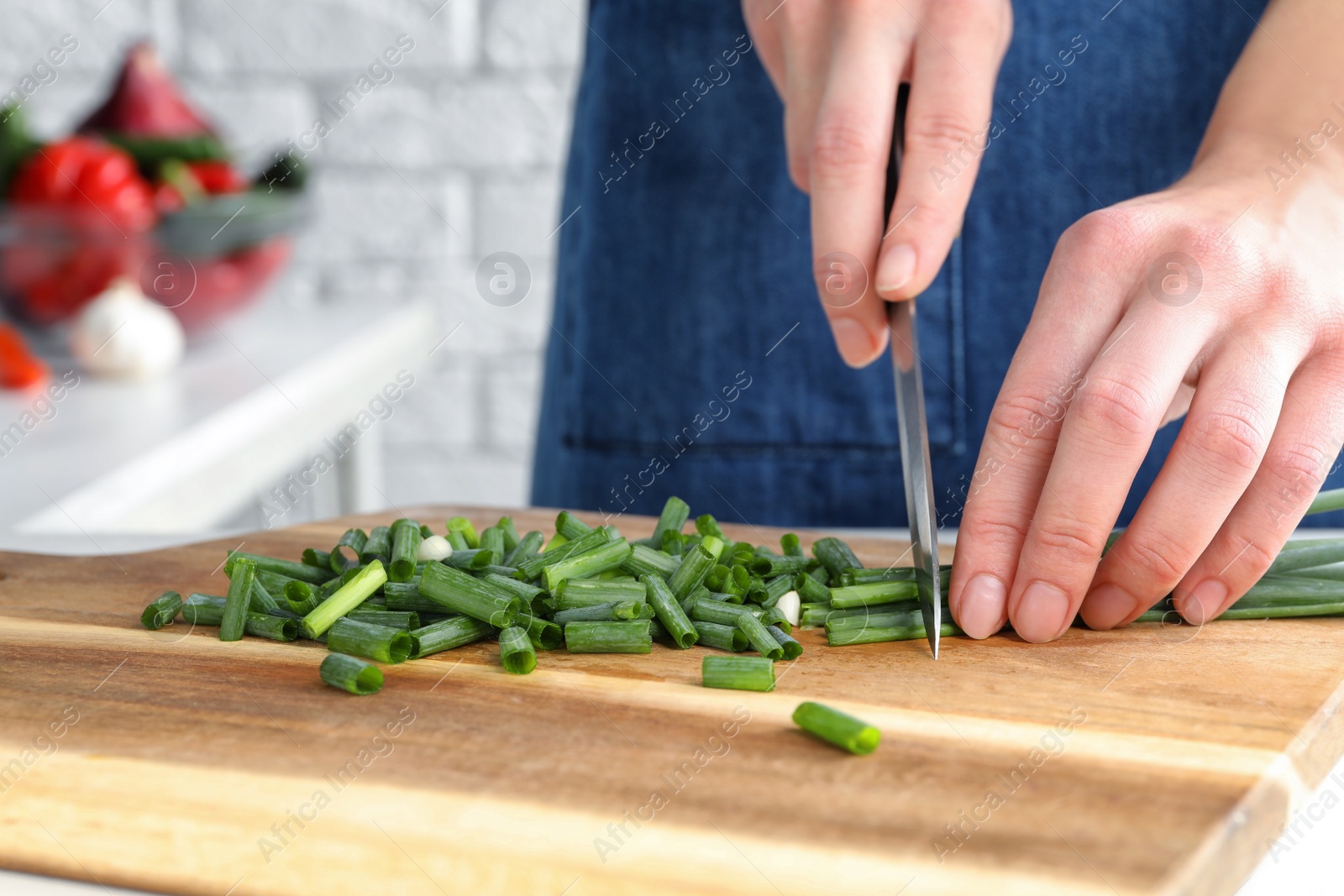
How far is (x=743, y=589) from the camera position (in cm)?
108

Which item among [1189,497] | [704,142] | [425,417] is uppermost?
[704,142]

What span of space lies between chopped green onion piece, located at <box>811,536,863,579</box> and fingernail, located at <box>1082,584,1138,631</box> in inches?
8.8

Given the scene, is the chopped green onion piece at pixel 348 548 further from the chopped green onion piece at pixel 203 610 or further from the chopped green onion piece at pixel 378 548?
the chopped green onion piece at pixel 203 610

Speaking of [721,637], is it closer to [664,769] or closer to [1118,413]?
[664,769]

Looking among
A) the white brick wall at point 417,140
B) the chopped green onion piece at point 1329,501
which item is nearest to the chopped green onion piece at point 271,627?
the chopped green onion piece at point 1329,501

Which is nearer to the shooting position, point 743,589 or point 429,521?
point 743,589

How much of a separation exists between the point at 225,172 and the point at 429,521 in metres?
1.15

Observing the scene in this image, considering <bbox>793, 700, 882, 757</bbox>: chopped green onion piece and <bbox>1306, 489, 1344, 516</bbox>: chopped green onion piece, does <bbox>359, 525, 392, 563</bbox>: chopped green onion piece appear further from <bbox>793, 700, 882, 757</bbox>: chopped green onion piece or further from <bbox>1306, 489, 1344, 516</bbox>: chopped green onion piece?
<bbox>1306, 489, 1344, 516</bbox>: chopped green onion piece

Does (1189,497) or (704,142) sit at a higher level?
(704,142)

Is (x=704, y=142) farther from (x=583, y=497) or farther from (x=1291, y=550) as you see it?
(x=1291, y=550)

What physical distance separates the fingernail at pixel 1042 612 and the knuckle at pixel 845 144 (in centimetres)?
42

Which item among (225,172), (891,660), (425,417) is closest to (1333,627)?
(891,660)

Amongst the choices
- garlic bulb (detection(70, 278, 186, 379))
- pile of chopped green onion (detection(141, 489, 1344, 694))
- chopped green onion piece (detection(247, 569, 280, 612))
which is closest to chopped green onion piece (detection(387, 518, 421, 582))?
pile of chopped green onion (detection(141, 489, 1344, 694))

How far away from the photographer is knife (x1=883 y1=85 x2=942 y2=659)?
99 centimetres
